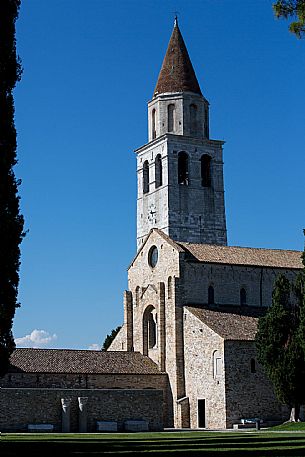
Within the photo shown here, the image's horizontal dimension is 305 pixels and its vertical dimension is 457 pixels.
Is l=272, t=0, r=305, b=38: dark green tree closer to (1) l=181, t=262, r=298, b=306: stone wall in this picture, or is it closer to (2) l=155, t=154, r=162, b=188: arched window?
(1) l=181, t=262, r=298, b=306: stone wall

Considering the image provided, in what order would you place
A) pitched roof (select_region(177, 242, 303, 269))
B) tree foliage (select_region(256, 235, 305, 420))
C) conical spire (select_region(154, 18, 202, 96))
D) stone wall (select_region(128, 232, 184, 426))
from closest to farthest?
tree foliage (select_region(256, 235, 305, 420)), stone wall (select_region(128, 232, 184, 426)), pitched roof (select_region(177, 242, 303, 269)), conical spire (select_region(154, 18, 202, 96))

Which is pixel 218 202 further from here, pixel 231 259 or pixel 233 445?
pixel 233 445

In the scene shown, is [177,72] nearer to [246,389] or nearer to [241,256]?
[241,256]

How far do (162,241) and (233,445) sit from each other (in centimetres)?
2799

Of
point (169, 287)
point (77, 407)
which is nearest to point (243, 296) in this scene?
point (169, 287)

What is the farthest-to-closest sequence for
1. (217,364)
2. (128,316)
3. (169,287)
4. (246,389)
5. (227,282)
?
(128,316)
(227,282)
(169,287)
(217,364)
(246,389)

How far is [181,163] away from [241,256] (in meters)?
13.5

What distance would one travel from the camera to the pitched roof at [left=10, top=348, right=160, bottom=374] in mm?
51719

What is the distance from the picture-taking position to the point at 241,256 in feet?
190

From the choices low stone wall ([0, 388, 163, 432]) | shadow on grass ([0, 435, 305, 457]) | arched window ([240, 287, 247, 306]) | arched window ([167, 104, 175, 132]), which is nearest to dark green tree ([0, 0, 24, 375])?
shadow on grass ([0, 435, 305, 457])

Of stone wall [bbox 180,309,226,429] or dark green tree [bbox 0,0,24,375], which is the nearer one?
dark green tree [bbox 0,0,24,375]

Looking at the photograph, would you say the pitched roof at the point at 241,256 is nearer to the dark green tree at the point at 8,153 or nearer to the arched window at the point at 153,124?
the arched window at the point at 153,124

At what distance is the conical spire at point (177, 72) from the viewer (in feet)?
223

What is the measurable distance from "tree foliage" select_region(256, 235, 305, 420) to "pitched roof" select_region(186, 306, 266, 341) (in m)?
2.64
